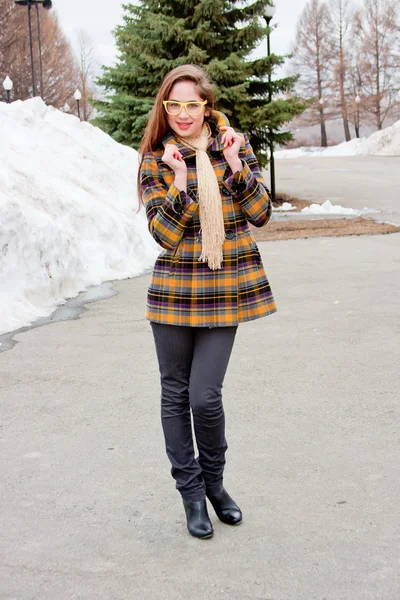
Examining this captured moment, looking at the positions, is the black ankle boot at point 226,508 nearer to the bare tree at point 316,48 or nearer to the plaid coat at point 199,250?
the plaid coat at point 199,250

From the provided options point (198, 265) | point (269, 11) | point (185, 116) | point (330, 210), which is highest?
point (269, 11)

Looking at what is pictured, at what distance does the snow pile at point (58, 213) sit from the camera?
27.6ft

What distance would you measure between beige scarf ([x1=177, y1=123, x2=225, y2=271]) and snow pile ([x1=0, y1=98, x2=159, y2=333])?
4.43m

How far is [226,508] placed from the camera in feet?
11.2

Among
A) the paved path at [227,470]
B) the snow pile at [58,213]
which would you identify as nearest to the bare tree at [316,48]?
the snow pile at [58,213]

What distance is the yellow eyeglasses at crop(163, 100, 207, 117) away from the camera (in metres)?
3.33

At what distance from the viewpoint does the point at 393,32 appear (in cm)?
5994

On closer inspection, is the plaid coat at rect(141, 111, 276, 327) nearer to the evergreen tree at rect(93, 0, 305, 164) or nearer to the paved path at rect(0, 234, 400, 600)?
the paved path at rect(0, 234, 400, 600)

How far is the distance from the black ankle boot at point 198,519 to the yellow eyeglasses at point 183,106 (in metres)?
1.58

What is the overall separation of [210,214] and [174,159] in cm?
26

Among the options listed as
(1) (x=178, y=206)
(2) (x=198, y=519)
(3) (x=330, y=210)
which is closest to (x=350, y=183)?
(3) (x=330, y=210)

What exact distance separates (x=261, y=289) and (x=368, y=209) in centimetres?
1653

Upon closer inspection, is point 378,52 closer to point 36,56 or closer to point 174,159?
point 36,56

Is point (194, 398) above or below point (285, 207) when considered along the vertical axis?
above
